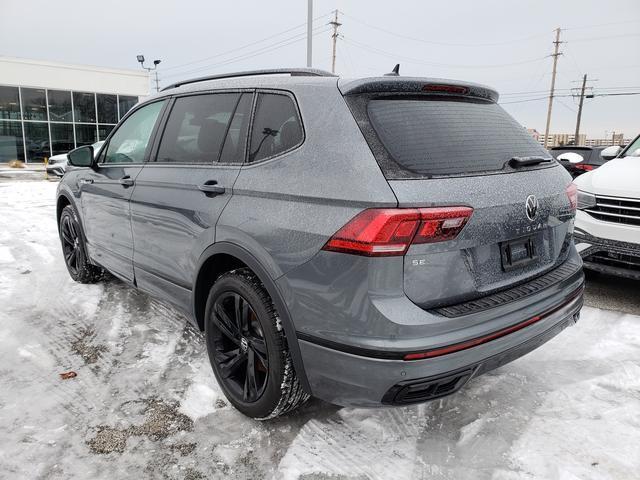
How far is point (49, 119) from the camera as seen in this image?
25734mm

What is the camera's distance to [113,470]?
2213 millimetres

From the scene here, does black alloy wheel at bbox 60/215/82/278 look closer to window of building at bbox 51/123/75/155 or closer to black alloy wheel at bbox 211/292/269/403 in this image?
black alloy wheel at bbox 211/292/269/403

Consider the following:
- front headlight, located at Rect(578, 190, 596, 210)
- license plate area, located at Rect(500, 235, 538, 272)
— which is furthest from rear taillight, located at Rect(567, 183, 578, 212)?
front headlight, located at Rect(578, 190, 596, 210)

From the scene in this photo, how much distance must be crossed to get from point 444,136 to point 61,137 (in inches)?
1132

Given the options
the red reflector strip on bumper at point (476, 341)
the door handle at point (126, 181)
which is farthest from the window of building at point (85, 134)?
the red reflector strip on bumper at point (476, 341)

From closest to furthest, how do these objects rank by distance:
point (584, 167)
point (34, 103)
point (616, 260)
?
point (616, 260) → point (584, 167) → point (34, 103)

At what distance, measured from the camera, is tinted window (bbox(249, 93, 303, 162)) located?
2342 mm

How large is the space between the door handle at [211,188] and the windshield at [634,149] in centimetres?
A: 474

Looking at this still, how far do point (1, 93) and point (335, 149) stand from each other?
93.1ft

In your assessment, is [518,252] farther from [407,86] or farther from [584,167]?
[584,167]

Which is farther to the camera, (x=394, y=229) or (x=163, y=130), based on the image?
(x=163, y=130)

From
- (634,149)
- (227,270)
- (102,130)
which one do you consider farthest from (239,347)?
(102,130)

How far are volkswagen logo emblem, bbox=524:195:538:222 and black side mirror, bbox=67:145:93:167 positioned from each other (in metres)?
3.59

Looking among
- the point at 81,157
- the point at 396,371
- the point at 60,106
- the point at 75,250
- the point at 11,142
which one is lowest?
the point at 75,250
